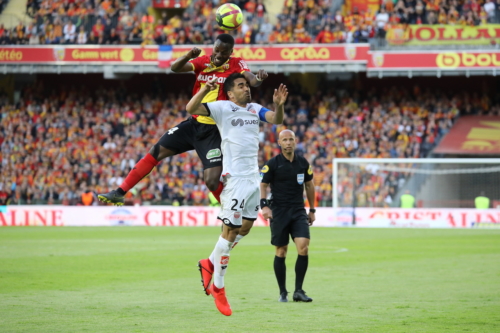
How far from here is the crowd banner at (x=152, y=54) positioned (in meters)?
33.3

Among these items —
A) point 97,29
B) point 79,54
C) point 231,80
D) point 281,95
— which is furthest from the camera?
point 97,29

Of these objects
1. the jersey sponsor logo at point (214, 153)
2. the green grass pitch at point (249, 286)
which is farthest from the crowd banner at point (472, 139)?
the jersey sponsor logo at point (214, 153)

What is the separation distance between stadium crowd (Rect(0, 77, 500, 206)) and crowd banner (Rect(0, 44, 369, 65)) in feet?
8.27

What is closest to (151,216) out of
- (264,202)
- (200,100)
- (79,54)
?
(79,54)

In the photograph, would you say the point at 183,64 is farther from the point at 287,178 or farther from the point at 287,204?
the point at 287,204

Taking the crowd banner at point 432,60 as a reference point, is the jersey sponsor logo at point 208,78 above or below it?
below

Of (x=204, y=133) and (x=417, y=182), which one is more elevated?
(x=204, y=133)

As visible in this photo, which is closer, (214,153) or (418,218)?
(214,153)

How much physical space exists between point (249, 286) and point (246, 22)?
24559 millimetres

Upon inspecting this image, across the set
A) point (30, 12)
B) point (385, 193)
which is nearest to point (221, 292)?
point (385, 193)

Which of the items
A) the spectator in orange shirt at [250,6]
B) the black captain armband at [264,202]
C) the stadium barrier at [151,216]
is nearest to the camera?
the black captain armband at [264,202]

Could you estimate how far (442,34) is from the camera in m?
33.1

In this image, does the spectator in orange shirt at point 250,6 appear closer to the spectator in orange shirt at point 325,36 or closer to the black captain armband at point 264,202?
the spectator in orange shirt at point 325,36

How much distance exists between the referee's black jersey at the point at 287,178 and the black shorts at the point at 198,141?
6.53 ft
